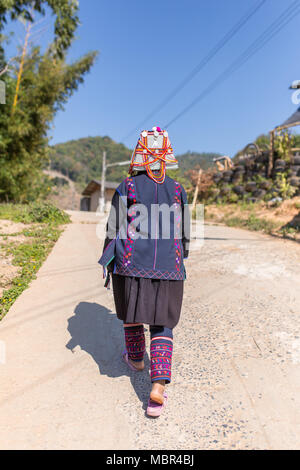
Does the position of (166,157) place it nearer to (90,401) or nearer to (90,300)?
(90,401)

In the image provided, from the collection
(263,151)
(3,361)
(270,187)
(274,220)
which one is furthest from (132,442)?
(263,151)

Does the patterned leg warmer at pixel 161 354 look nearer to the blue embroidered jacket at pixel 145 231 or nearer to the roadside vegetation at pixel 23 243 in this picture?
the blue embroidered jacket at pixel 145 231

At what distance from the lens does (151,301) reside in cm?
198

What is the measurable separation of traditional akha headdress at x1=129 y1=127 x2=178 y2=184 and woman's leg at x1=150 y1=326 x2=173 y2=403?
1.01 metres

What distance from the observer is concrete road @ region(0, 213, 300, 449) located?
1630 mm

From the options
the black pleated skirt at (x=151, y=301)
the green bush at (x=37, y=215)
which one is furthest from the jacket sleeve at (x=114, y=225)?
the green bush at (x=37, y=215)

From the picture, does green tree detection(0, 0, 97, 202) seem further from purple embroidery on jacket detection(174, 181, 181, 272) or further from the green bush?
purple embroidery on jacket detection(174, 181, 181, 272)

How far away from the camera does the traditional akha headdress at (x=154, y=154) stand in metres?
2.11

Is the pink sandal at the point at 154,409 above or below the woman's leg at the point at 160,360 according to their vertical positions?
below

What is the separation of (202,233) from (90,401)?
6.41 meters

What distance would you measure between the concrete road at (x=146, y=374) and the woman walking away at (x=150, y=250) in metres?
0.27

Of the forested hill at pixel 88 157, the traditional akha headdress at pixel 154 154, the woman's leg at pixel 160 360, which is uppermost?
the forested hill at pixel 88 157

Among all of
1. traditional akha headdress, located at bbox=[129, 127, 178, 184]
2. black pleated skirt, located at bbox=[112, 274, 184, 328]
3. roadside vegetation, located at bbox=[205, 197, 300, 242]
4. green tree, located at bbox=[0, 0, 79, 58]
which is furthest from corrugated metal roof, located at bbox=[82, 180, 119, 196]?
black pleated skirt, located at bbox=[112, 274, 184, 328]

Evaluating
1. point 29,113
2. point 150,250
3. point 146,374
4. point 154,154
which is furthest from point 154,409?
point 29,113
